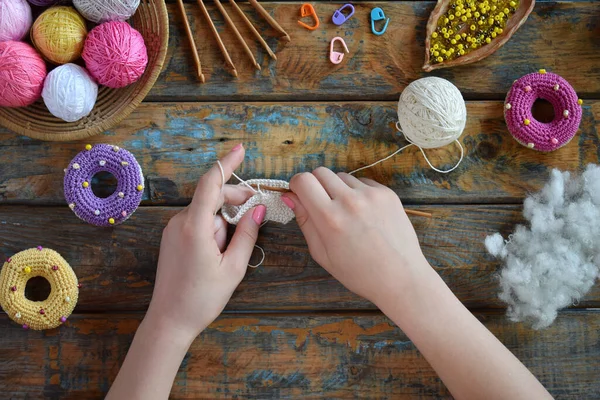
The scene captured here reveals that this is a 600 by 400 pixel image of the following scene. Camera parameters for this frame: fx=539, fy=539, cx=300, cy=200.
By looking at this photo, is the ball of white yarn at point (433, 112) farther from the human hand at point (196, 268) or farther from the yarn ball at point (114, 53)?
the yarn ball at point (114, 53)

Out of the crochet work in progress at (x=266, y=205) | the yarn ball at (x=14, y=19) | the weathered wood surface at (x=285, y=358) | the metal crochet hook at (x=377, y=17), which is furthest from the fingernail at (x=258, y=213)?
the yarn ball at (x=14, y=19)

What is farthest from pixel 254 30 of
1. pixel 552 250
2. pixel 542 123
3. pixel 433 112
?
pixel 552 250

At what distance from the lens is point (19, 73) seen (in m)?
0.97

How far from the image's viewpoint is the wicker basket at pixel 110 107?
105cm

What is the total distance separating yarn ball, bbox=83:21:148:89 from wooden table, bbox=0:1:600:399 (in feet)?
0.33

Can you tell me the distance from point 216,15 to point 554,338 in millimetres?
946

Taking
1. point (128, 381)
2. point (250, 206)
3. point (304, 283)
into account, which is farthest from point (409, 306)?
point (128, 381)

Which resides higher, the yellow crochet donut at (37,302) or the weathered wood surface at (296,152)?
the weathered wood surface at (296,152)

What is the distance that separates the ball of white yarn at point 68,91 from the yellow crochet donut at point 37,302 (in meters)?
0.27

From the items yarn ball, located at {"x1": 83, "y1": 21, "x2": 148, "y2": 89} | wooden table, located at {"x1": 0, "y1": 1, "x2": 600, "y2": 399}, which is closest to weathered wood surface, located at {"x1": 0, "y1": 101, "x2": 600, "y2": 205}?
wooden table, located at {"x1": 0, "y1": 1, "x2": 600, "y2": 399}

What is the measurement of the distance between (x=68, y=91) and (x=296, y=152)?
44 cm

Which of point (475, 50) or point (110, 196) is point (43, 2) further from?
point (475, 50)

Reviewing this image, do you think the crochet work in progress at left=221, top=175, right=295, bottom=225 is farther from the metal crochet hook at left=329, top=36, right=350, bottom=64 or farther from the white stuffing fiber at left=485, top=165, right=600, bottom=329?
the white stuffing fiber at left=485, top=165, right=600, bottom=329

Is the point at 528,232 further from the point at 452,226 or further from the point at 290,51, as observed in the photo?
the point at 290,51
